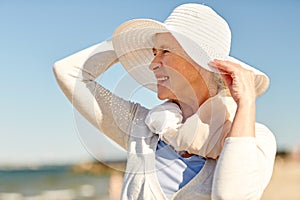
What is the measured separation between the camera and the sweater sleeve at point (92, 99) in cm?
131

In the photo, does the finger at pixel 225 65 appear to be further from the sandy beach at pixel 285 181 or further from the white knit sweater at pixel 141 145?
the sandy beach at pixel 285 181

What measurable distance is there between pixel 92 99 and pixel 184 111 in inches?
8.4

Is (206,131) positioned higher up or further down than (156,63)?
further down

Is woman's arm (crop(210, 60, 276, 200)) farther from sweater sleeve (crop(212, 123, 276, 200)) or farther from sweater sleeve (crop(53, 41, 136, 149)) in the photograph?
sweater sleeve (crop(53, 41, 136, 149))

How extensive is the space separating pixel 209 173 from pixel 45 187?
14.7 m

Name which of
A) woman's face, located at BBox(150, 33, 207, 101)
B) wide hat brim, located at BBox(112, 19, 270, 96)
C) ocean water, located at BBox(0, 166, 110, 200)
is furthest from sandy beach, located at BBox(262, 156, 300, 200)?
woman's face, located at BBox(150, 33, 207, 101)

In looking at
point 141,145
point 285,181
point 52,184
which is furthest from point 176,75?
point 52,184

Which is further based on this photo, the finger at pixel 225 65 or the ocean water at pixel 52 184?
the ocean water at pixel 52 184

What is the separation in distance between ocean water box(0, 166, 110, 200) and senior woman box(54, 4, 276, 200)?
1071cm

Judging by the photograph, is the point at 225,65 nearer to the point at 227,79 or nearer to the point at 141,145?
the point at 227,79

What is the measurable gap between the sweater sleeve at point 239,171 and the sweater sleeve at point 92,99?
276 mm

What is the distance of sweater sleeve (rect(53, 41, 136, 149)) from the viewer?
1.31 metres

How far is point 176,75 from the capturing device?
1.26m

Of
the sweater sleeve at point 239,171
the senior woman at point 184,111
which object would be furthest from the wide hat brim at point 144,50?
the sweater sleeve at point 239,171
